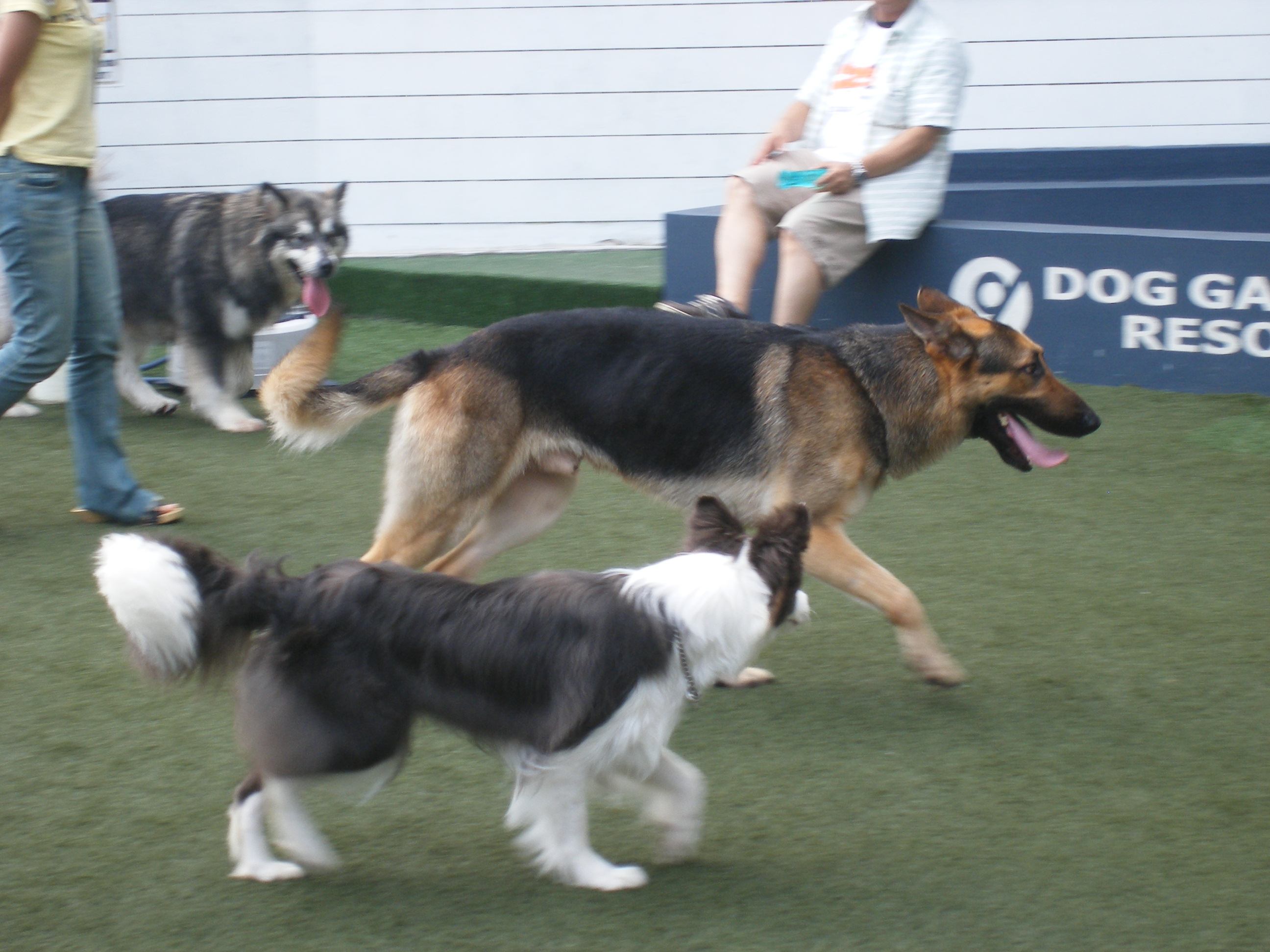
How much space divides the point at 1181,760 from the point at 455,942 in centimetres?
174

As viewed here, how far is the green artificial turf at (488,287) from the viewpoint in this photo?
7930 mm

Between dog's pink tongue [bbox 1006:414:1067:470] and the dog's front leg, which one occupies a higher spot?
dog's pink tongue [bbox 1006:414:1067:470]

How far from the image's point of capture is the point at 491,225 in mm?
10148

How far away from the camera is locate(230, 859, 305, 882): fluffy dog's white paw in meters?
2.60

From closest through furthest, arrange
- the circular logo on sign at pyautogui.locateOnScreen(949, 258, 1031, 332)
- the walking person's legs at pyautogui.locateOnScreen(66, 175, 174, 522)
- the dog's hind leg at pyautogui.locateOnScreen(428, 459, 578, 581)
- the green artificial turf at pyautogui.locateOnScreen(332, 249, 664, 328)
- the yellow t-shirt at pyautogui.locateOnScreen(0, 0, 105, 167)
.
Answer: the dog's hind leg at pyautogui.locateOnScreen(428, 459, 578, 581) < the yellow t-shirt at pyautogui.locateOnScreen(0, 0, 105, 167) < the walking person's legs at pyautogui.locateOnScreen(66, 175, 174, 522) < the circular logo on sign at pyautogui.locateOnScreen(949, 258, 1031, 332) < the green artificial turf at pyautogui.locateOnScreen(332, 249, 664, 328)

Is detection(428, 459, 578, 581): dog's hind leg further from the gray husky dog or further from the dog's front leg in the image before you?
the gray husky dog

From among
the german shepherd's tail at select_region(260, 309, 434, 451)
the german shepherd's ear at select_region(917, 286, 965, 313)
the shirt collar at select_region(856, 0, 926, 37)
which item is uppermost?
the shirt collar at select_region(856, 0, 926, 37)

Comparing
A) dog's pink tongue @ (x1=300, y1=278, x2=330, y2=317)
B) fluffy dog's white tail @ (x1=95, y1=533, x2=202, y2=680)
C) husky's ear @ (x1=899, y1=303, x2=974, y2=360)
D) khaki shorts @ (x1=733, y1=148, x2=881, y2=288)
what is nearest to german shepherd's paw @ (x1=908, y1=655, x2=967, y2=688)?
husky's ear @ (x1=899, y1=303, x2=974, y2=360)

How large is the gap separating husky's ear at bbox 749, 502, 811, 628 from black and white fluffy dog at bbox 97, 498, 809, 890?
0.14ft

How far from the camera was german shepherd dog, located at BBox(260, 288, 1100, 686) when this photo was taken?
3.62m

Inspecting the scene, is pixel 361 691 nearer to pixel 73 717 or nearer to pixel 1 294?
→ pixel 73 717

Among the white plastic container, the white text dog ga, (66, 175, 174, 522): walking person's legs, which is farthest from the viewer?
the white plastic container

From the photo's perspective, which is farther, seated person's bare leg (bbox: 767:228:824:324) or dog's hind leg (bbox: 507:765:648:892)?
seated person's bare leg (bbox: 767:228:824:324)

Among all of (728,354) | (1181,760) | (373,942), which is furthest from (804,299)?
(373,942)
